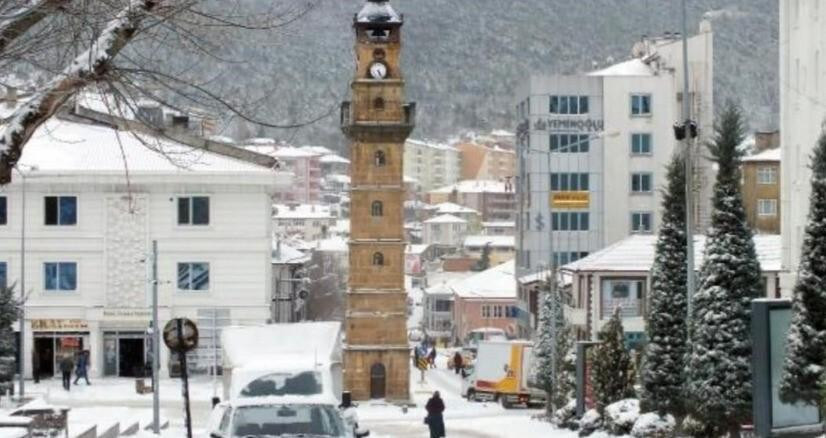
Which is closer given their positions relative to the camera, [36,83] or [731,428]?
[36,83]

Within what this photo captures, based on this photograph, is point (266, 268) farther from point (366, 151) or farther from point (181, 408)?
point (181, 408)

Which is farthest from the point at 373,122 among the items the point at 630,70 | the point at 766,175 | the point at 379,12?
the point at 766,175

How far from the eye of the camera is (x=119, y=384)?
6081cm

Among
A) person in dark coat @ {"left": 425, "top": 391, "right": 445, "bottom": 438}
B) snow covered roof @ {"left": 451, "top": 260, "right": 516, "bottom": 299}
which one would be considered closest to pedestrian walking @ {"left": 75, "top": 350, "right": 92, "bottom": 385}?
person in dark coat @ {"left": 425, "top": 391, "right": 445, "bottom": 438}

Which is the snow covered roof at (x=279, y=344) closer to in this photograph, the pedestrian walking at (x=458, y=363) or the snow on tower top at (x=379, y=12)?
the snow on tower top at (x=379, y=12)

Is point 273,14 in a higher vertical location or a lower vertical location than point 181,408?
higher

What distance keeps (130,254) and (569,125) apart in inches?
1232

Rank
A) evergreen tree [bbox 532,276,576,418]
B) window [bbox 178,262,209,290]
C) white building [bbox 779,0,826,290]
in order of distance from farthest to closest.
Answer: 1. window [bbox 178,262,209,290]
2. white building [bbox 779,0,826,290]
3. evergreen tree [bbox 532,276,576,418]

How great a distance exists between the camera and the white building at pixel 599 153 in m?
89.9

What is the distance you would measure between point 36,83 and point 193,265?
51611 millimetres

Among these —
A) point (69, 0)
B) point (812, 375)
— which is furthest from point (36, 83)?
point (812, 375)

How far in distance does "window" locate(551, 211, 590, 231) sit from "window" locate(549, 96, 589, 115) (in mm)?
4966

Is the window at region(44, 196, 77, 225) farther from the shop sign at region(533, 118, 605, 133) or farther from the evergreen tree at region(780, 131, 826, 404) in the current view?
the evergreen tree at region(780, 131, 826, 404)

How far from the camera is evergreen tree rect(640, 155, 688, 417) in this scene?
33500 millimetres
